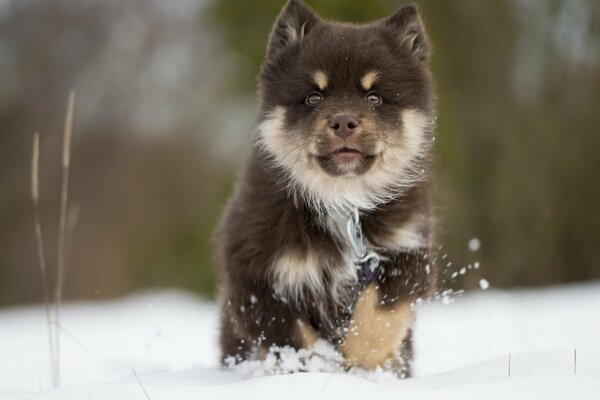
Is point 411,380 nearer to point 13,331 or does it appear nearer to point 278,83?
point 278,83

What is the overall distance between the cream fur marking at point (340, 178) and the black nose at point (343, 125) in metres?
0.19

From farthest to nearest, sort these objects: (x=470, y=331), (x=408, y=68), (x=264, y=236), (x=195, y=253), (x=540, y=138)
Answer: (x=195, y=253) < (x=540, y=138) < (x=470, y=331) < (x=408, y=68) < (x=264, y=236)

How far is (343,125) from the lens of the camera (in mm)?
3900

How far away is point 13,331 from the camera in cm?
730

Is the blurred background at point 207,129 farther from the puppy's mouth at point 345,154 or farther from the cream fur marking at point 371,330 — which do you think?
the puppy's mouth at point 345,154

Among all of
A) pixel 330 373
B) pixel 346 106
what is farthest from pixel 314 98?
pixel 330 373

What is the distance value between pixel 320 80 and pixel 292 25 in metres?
0.48

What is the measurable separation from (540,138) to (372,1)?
3305 mm

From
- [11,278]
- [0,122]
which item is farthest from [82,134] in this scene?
[11,278]

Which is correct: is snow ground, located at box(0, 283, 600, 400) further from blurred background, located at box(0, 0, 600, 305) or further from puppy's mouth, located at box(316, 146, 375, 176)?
blurred background, located at box(0, 0, 600, 305)

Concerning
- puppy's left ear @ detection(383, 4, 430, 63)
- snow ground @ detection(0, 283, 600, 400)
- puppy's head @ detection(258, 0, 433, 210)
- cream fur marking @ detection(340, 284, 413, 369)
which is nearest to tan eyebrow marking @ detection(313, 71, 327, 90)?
puppy's head @ detection(258, 0, 433, 210)

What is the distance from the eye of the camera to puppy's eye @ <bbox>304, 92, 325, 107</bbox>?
411 cm

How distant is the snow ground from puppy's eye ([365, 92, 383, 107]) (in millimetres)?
1200

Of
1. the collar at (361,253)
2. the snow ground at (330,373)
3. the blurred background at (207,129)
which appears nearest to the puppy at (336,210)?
the collar at (361,253)
